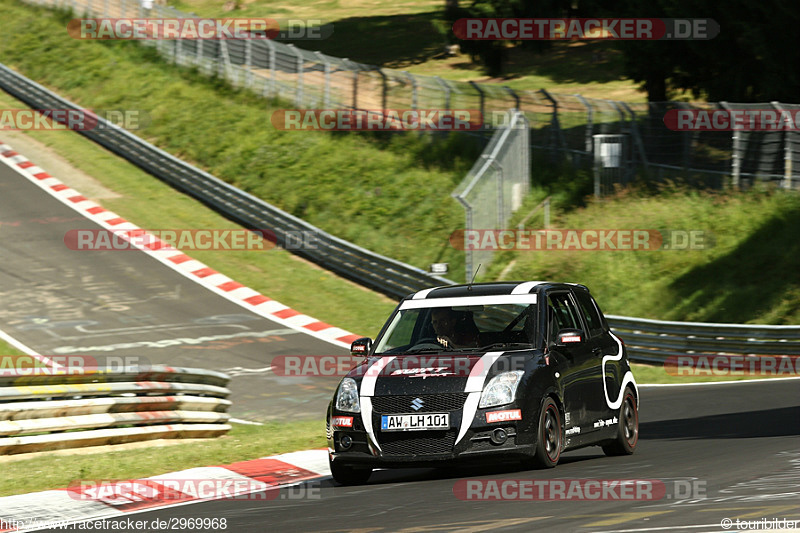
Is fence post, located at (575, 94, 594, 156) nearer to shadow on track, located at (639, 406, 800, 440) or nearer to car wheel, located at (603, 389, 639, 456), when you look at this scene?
shadow on track, located at (639, 406, 800, 440)

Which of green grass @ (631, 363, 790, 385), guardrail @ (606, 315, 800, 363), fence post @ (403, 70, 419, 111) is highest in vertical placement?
fence post @ (403, 70, 419, 111)

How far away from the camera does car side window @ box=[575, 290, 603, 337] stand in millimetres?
11188

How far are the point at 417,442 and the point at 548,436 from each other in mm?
1124

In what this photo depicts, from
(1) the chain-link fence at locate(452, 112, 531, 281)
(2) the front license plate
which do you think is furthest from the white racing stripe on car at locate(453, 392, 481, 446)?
(1) the chain-link fence at locate(452, 112, 531, 281)

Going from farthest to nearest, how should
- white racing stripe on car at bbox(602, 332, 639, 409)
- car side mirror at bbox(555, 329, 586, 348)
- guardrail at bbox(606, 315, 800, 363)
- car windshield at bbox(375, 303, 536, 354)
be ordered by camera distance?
1. guardrail at bbox(606, 315, 800, 363)
2. white racing stripe on car at bbox(602, 332, 639, 409)
3. car windshield at bbox(375, 303, 536, 354)
4. car side mirror at bbox(555, 329, 586, 348)

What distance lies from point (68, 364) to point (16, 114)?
21096 millimetres

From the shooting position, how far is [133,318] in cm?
2384

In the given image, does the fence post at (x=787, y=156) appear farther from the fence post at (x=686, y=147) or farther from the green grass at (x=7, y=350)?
the green grass at (x=7, y=350)

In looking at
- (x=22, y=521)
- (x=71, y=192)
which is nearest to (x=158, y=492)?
(x=22, y=521)

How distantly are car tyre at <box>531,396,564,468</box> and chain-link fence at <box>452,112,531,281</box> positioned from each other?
15199 mm

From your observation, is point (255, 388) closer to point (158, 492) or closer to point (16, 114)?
point (158, 492)

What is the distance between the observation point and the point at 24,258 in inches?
1078

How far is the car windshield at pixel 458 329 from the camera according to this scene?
10133mm

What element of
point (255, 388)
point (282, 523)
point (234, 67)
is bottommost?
point (255, 388)
